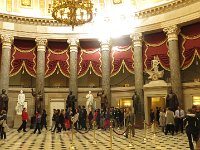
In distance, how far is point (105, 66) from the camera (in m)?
20.2

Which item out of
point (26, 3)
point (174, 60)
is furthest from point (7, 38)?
point (174, 60)

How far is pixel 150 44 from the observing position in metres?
19.9

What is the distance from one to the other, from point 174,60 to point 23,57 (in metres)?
11.8

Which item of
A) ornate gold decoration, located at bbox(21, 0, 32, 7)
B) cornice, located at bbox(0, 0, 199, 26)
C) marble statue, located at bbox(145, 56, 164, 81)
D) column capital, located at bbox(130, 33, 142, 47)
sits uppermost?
ornate gold decoration, located at bbox(21, 0, 32, 7)

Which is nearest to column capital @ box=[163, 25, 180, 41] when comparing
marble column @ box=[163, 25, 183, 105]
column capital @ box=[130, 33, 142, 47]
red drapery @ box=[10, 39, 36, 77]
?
marble column @ box=[163, 25, 183, 105]

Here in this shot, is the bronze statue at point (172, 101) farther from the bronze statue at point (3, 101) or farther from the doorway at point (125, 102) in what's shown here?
the bronze statue at point (3, 101)

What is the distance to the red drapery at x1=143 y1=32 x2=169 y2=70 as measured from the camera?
19.1m

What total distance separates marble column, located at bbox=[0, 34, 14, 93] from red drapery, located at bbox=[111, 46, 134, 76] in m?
8.10

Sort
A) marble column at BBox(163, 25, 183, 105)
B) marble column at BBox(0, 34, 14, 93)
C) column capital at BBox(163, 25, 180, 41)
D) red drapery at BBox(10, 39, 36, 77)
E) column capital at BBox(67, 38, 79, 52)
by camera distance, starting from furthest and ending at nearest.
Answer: column capital at BBox(67, 38, 79, 52) → red drapery at BBox(10, 39, 36, 77) → marble column at BBox(0, 34, 14, 93) → column capital at BBox(163, 25, 180, 41) → marble column at BBox(163, 25, 183, 105)

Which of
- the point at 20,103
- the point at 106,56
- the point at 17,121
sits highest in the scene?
the point at 106,56

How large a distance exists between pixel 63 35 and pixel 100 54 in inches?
137

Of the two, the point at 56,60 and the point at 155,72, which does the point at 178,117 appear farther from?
the point at 56,60

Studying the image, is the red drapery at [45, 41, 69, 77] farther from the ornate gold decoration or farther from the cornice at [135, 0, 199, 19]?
the cornice at [135, 0, 199, 19]

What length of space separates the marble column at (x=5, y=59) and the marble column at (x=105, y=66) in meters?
7.21
